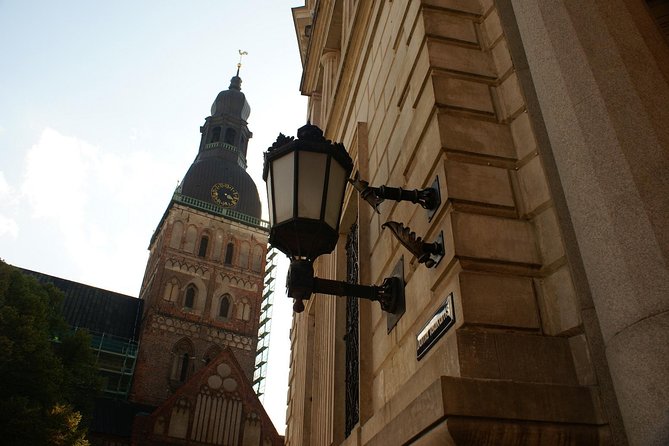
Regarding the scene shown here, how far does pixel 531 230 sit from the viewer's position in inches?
108

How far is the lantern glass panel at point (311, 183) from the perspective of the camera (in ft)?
10.2

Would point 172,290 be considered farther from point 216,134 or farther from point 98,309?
point 216,134

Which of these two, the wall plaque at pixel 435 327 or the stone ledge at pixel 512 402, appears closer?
the stone ledge at pixel 512 402

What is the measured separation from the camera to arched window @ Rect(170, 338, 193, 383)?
3691cm

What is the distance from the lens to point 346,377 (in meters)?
5.23

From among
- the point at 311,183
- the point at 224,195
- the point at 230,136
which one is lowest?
the point at 311,183

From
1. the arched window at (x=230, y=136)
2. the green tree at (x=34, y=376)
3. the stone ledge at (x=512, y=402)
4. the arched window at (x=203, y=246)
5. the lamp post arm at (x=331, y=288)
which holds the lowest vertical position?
the stone ledge at (x=512, y=402)

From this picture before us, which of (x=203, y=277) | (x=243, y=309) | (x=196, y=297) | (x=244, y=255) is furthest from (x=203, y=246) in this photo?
(x=243, y=309)

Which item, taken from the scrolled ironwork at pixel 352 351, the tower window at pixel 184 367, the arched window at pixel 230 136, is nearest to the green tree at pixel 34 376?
the scrolled ironwork at pixel 352 351

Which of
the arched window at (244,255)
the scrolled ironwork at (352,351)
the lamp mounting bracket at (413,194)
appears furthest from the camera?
the arched window at (244,255)

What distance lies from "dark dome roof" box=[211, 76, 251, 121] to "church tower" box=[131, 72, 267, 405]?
12.3ft

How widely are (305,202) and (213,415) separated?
107 feet

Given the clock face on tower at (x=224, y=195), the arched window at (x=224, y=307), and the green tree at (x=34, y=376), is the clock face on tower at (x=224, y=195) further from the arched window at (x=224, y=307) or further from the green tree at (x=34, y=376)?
the green tree at (x=34, y=376)

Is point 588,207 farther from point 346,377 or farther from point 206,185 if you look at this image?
point 206,185
